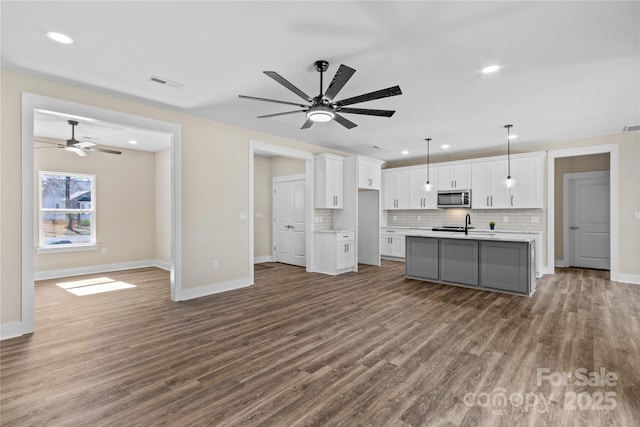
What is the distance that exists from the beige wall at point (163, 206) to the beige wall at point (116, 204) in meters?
0.15

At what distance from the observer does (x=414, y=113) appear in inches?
187

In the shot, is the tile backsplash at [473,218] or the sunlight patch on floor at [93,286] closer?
the sunlight patch on floor at [93,286]

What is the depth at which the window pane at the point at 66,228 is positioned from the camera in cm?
641

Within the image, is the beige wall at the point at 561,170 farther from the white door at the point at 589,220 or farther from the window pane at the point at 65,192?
the window pane at the point at 65,192

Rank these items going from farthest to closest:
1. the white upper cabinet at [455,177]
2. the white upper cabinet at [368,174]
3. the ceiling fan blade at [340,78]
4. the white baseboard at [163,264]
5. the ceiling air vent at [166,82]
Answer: the white upper cabinet at [455,177]
the white baseboard at [163,264]
the white upper cabinet at [368,174]
the ceiling air vent at [166,82]
the ceiling fan blade at [340,78]

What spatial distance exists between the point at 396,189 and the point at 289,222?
124 inches

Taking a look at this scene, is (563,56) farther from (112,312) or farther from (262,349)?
(112,312)

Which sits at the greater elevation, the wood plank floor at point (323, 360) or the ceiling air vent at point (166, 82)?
the ceiling air vent at point (166, 82)

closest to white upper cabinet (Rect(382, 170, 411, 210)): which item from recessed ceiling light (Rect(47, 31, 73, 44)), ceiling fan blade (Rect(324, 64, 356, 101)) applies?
ceiling fan blade (Rect(324, 64, 356, 101))

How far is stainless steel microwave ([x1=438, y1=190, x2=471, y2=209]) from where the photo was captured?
295 inches

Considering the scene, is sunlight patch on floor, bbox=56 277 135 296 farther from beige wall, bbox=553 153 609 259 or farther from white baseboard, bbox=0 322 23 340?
beige wall, bbox=553 153 609 259

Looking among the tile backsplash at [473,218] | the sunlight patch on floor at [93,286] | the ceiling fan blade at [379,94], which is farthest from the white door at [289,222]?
the ceiling fan blade at [379,94]

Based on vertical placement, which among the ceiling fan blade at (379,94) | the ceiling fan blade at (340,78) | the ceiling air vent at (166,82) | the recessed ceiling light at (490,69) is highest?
the ceiling air vent at (166,82)

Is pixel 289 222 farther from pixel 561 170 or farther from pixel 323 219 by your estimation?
pixel 561 170
